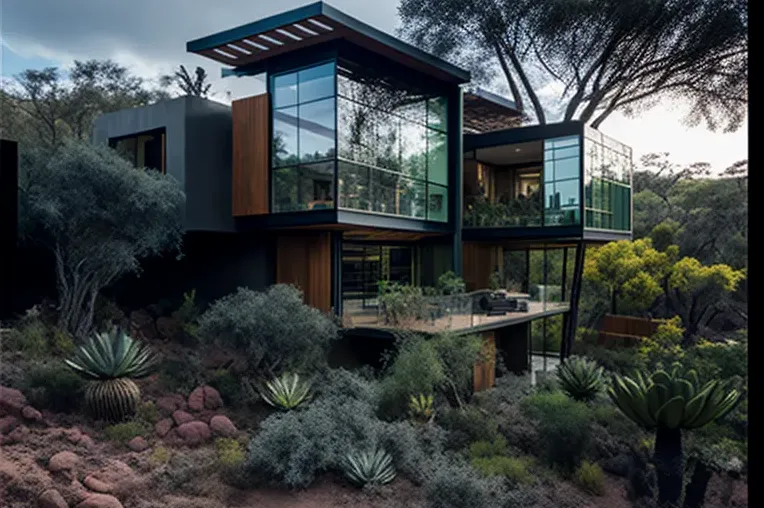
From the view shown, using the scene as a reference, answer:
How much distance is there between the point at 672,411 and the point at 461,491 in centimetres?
280

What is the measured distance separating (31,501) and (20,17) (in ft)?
14.5

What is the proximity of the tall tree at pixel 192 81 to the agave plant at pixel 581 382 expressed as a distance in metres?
18.2

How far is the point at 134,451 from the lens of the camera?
6867 mm

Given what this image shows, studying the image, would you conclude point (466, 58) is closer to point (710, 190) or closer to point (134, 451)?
point (710, 190)

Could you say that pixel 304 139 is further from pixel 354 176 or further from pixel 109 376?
pixel 109 376

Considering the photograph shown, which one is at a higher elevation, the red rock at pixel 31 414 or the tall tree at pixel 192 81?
the tall tree at pixel 192 81

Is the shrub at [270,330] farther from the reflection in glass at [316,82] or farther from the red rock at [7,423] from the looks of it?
the reflection in glass at [316,82]

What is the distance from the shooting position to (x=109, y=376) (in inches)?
299

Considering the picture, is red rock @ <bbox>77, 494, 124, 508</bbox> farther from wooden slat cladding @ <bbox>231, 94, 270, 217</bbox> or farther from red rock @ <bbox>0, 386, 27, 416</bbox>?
wooden slat cladding @ <bbox>231, 94, 270, 217</bbox>

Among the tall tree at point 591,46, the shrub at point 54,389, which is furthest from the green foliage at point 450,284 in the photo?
the tall tree at point 591,46

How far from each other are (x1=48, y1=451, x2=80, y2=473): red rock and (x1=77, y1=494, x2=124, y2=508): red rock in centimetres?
65

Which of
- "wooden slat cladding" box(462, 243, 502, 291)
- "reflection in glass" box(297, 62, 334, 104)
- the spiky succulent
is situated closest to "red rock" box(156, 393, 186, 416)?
the spiky succulent

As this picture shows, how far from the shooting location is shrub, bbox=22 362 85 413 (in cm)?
738

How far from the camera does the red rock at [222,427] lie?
7.73 meters
